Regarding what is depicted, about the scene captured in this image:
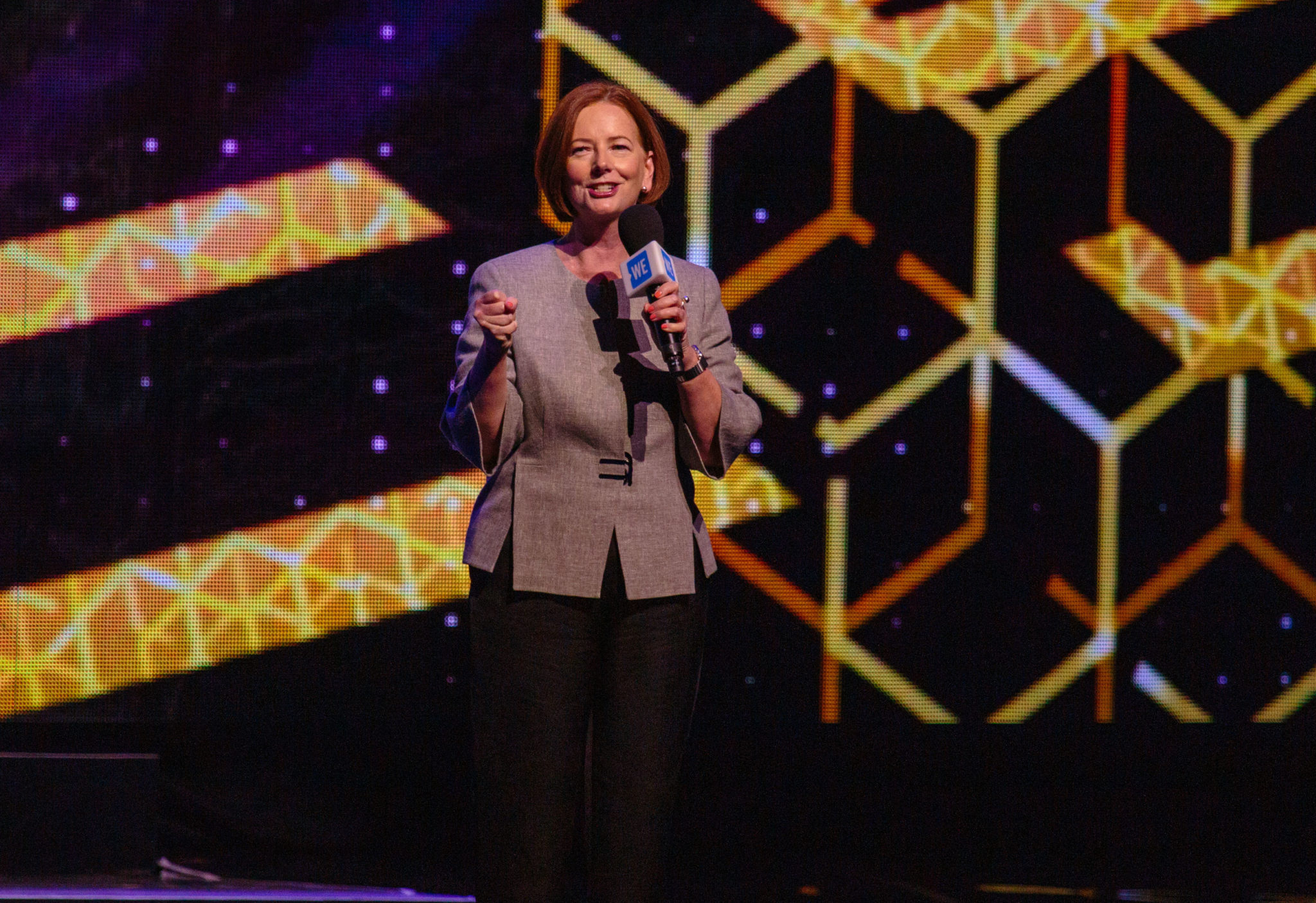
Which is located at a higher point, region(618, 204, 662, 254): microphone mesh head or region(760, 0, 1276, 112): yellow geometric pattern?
region(760, 0, 1276, 112): yellow geometric pattern

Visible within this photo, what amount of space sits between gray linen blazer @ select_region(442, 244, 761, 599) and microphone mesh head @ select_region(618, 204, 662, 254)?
57 mm

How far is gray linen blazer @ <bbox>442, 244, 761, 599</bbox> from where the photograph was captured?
1387 mm

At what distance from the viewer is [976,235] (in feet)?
9.41

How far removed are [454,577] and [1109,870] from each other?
1652 millimetres

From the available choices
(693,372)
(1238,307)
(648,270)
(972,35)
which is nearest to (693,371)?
(693,372)

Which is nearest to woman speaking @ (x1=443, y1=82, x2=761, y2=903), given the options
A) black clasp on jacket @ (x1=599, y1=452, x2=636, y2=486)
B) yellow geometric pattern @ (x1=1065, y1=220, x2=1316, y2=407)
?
black clasp on jacket @ (x1=599, y1=452, x2=636, y2=486)

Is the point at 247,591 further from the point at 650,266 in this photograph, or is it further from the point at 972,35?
the point at 972,35

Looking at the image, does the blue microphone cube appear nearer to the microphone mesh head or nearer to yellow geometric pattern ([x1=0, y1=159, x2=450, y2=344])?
the microphone mesh head

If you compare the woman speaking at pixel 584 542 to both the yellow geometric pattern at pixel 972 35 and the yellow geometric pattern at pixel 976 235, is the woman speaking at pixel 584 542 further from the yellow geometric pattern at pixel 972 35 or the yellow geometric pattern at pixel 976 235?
the yellow geometric pattern at pixel 972 35

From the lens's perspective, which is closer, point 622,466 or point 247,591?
point 622,466

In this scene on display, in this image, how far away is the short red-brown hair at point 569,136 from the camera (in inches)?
58.1

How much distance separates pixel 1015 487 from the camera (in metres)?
2.88

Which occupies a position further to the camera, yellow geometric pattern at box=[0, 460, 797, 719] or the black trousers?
yellow geometric pattern at box=[0, 460, 797, 719]

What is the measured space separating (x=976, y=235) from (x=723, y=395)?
160 cm
